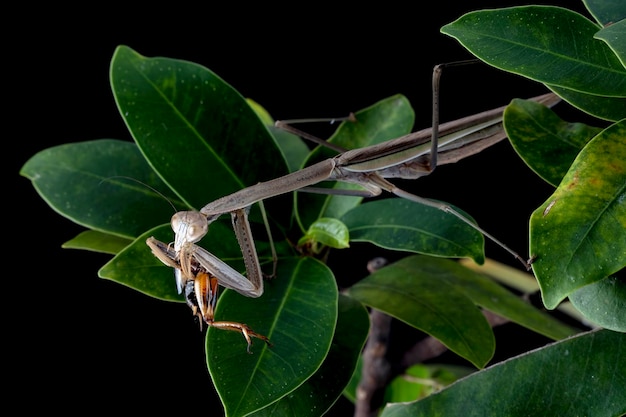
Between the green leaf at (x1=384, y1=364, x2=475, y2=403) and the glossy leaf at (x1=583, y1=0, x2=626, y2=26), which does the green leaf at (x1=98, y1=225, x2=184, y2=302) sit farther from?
the green leaf at (x1=384, y1=364, x2=475, y2=403)

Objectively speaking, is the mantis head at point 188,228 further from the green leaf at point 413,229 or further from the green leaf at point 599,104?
the green leaf at point 599,104

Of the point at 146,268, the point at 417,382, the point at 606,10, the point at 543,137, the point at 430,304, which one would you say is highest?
the point at 606,10

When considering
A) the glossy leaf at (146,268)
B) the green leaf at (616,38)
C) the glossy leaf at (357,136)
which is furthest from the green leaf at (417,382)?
the green leaf at (616,38)

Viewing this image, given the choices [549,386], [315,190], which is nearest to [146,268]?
[315,190]

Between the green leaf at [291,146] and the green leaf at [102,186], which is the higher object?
the green leaf at [102,186]

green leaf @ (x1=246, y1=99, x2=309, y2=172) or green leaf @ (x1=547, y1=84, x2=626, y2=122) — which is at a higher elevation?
green leaf @ (x1=547, y1=84, x2=626, y2=122)

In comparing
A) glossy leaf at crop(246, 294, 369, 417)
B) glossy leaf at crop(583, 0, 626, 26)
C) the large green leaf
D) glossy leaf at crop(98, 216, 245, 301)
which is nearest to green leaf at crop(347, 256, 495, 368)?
the large green leaf

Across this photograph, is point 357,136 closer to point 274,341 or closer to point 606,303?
point 274,341
